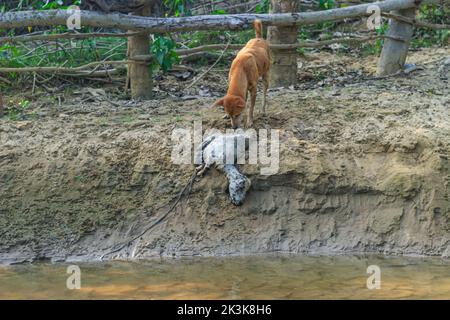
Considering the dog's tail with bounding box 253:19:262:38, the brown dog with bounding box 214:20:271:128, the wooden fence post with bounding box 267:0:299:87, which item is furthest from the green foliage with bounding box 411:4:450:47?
the brown dog with bounding box 214:20:271:128

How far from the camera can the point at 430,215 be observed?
25.5 ft

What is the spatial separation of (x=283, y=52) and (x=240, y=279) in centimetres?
363

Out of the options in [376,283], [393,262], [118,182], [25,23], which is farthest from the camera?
[25,23]

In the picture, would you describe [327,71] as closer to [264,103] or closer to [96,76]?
[264,103]

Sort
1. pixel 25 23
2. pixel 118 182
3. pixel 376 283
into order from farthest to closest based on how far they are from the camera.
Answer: pixel 25 23, pixel 118 182, pixel 376 283

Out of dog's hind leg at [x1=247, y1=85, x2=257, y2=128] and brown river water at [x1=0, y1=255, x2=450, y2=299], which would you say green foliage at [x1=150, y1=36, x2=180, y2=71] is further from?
brown river water at [x1=0, y1=255, x2=450, y2=299]

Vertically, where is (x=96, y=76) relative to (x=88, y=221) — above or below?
above

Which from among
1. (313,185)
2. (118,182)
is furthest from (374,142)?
(118,182)

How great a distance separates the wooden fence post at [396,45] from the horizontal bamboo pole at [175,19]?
0.99 feet

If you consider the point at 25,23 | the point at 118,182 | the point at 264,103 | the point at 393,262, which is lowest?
the point at 393,262

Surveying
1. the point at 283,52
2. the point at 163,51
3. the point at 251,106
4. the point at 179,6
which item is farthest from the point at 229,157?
the point at 179,6

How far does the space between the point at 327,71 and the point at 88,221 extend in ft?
13.7

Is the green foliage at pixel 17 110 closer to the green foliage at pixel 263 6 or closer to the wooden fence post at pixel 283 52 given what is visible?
the wooden fence post at pixel 283 52

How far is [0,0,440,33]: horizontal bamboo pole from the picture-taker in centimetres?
849
